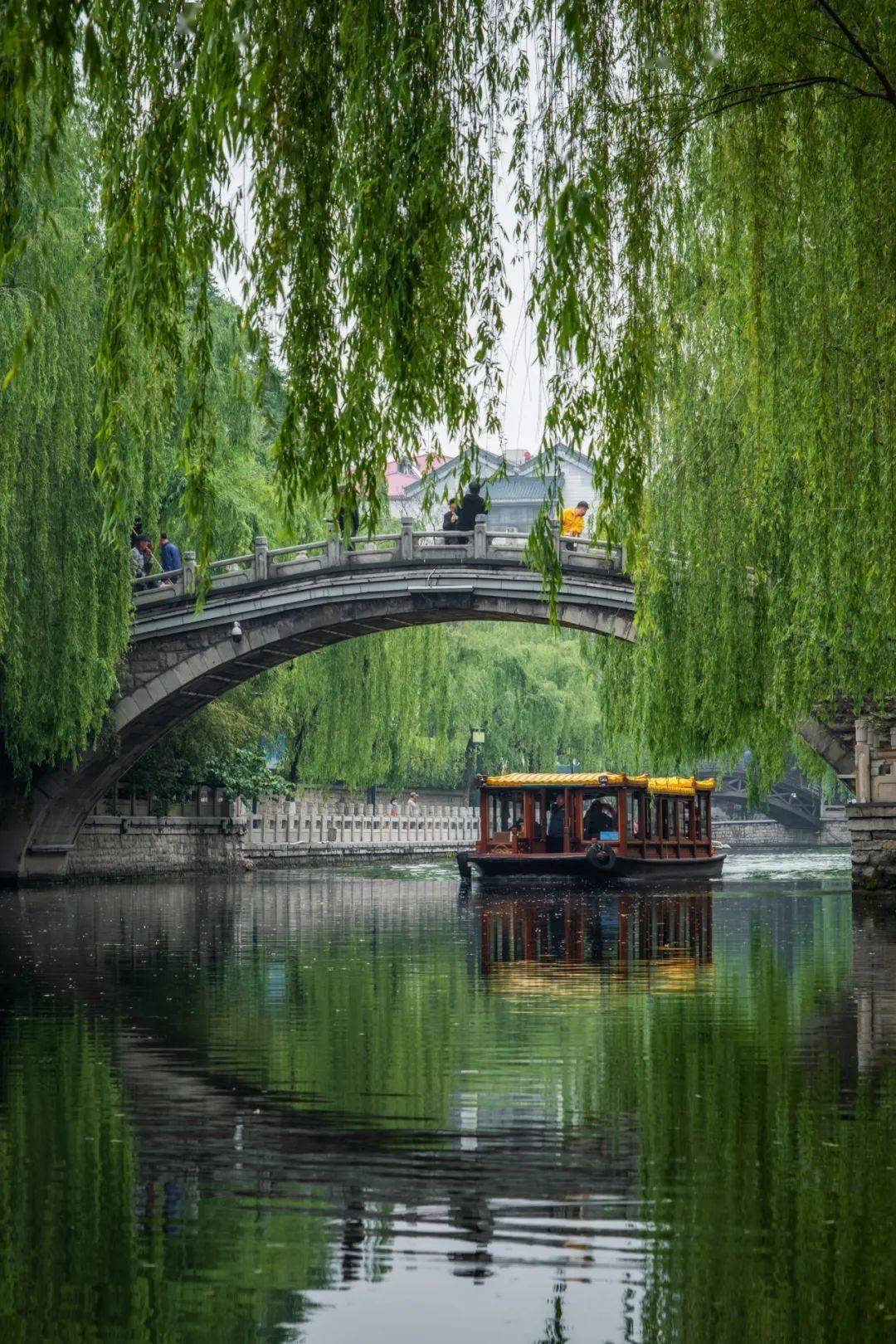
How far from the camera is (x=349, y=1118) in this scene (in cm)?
601

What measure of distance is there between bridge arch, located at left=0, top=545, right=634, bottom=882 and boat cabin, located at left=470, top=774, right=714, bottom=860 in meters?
3.14

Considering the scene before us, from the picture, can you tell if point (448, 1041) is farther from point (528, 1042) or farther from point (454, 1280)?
point (454, 1280)

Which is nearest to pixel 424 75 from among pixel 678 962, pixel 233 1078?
pixel 233 1078

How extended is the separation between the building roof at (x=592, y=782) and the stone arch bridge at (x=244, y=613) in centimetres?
298

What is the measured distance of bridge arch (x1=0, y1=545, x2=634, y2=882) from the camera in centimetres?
2859

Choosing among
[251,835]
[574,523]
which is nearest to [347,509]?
[574,523]

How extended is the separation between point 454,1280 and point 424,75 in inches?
184

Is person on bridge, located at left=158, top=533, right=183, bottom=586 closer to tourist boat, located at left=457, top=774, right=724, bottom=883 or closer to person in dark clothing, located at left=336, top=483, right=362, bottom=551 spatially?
tourist boat, located at left=457, top=774, right=724, bottom=883

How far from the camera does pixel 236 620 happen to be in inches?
1152

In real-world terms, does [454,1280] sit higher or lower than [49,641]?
lower

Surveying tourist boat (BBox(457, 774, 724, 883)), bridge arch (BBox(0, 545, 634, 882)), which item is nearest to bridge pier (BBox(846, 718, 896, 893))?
bridge arch (BBox(0, 545, 634, 882))

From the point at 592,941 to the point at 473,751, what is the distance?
33.8 metres

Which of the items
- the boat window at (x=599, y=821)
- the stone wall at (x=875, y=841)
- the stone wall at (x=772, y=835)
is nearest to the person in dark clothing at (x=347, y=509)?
the stone wall at (x=875, y=841)

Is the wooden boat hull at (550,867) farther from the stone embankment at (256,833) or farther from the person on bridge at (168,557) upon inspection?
the person on bridge at (168,557)
